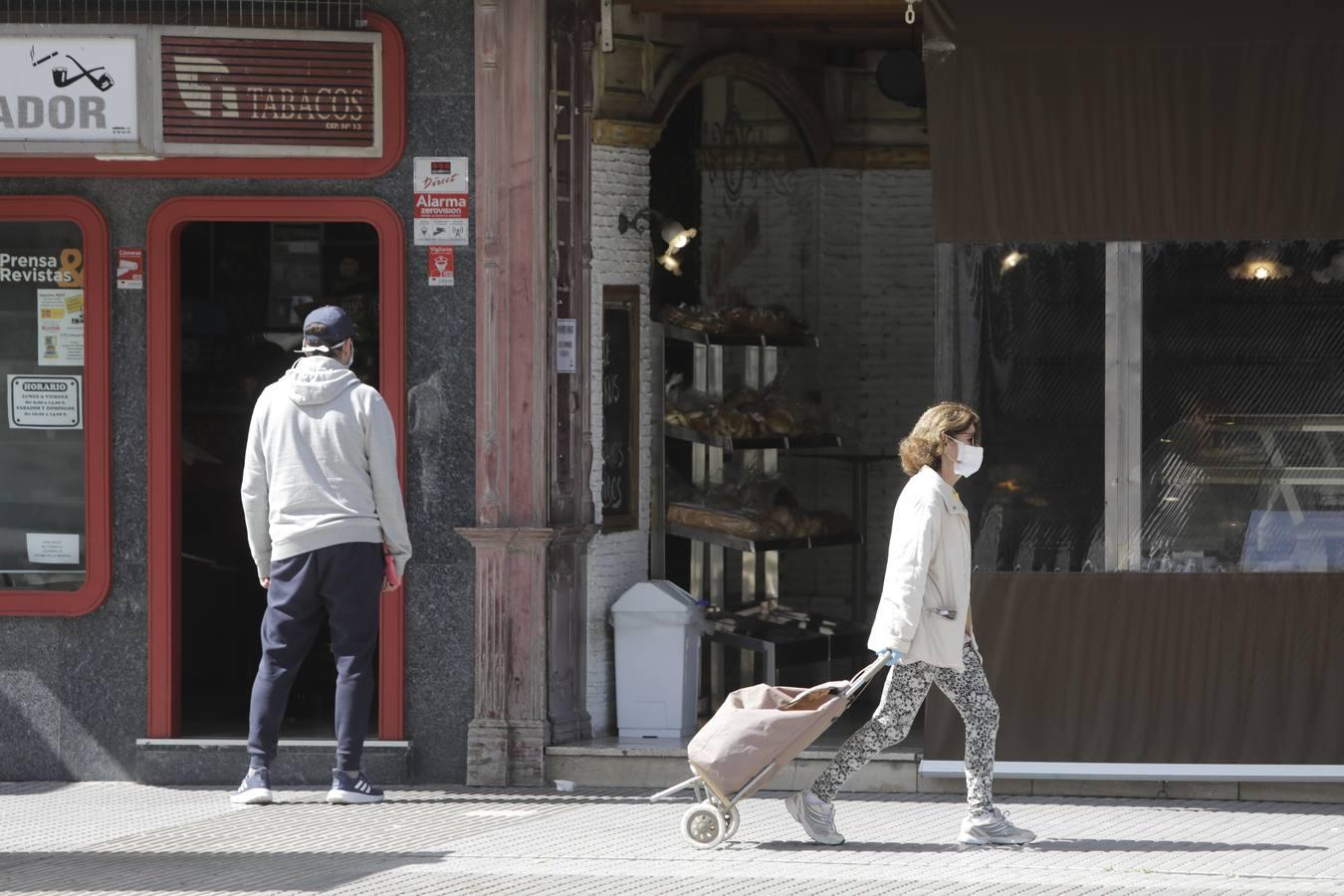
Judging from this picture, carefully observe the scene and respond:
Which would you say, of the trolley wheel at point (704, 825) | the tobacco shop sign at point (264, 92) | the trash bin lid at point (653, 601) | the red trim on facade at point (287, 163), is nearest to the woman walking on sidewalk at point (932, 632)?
the trolley wheel at point (704, 825)

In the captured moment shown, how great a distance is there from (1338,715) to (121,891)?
498cm

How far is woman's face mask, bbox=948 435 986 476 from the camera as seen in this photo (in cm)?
789

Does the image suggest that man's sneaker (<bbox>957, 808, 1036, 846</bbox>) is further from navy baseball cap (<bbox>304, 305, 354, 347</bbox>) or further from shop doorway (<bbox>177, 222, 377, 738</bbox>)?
shop doorway (<bbox>177, 222, 377, 738</bbox>)

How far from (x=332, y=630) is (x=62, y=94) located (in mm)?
2636

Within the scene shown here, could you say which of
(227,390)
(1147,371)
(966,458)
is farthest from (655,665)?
(227,390)

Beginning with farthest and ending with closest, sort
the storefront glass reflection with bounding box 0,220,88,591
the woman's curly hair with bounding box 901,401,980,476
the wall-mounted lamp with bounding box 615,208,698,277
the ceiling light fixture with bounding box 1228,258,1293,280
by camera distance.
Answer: the wall-mounted lamp with bounding box 615,208,698,277, the storefront glass reflection with bounding box 0,220,88,591, the ceiling light fixture with bounding box 1228,258,1293,280, the woman's curly hair with bounding box 901,401,980,476

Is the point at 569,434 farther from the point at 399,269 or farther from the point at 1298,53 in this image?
the point at 1298,53

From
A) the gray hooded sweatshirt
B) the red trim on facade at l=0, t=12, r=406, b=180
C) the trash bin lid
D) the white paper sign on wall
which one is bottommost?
the trash bin lid

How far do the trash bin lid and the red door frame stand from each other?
107 cm

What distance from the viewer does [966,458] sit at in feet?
25.9

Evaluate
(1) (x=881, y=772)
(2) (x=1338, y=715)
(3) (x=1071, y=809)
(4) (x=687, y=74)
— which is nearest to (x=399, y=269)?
(4) (x=687, y=74)

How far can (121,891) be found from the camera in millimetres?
7246

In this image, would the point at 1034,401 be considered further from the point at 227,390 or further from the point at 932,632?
the point at 227,390

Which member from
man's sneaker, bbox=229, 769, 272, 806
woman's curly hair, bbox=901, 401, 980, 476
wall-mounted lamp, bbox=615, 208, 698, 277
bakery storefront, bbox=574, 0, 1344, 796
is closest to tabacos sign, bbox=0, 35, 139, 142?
bakery storefront, bbox=574, 0, 1344, 796
